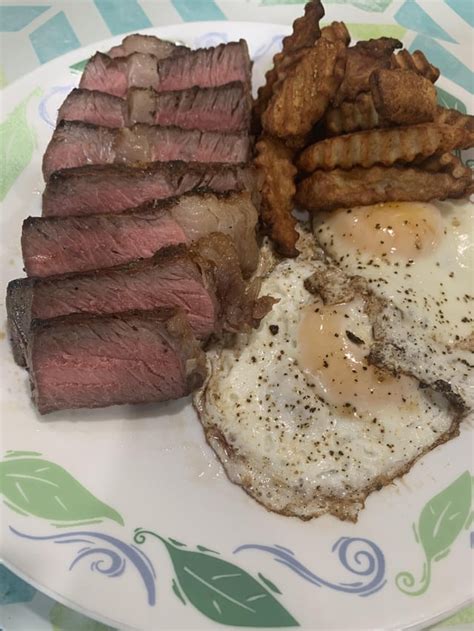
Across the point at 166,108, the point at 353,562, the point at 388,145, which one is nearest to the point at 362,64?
the point at 388,145

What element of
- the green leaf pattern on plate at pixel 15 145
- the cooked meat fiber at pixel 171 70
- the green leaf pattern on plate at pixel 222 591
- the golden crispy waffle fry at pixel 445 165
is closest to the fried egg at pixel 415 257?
the golden crispy waffle fry at pixel 445 165

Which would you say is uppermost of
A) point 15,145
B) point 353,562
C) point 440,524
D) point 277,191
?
point 277,191

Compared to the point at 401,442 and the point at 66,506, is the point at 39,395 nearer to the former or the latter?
the point at 66,506

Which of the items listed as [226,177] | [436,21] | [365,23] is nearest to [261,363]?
[226,177]

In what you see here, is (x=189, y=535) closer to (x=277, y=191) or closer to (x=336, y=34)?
(x=277, y=191)

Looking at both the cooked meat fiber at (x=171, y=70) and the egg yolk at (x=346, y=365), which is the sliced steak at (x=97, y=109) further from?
the egg yolk at (x=346, y=365)

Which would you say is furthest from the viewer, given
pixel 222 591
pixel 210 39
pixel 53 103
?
pixel 210 39
